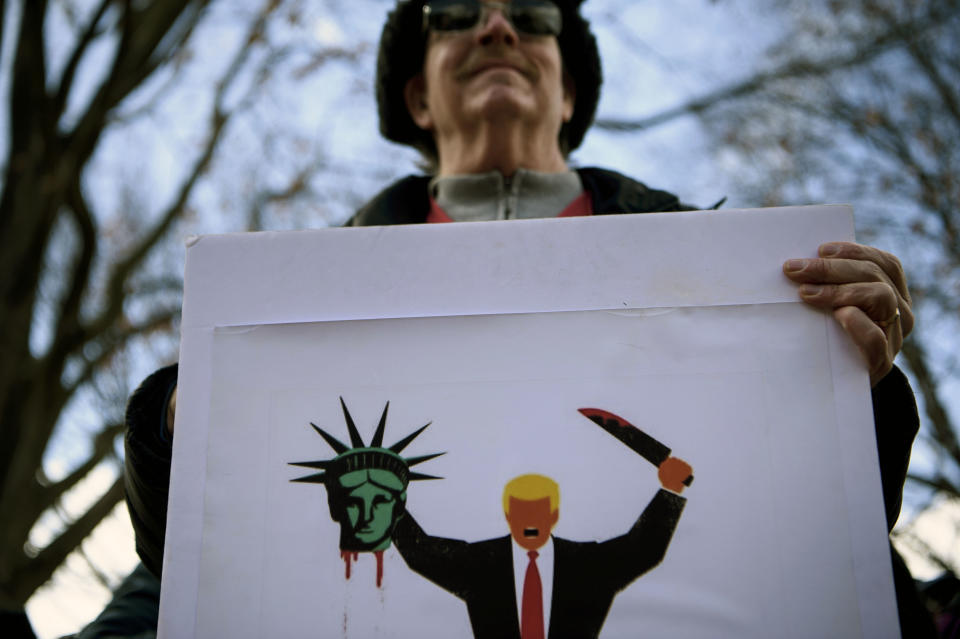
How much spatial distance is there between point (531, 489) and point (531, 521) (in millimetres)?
34

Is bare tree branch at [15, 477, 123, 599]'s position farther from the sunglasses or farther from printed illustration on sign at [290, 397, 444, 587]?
printed illustration on sign at [290, 397, 444, 587]

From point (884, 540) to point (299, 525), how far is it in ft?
2.01

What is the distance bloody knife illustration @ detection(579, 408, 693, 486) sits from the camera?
999mm

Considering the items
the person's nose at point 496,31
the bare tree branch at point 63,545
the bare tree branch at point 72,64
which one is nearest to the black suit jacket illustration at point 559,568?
the person's nose at point 496,31

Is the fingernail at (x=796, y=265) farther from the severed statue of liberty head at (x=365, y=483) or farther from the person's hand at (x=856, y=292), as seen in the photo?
the severed statue of liberty head at (x=365, y=483)

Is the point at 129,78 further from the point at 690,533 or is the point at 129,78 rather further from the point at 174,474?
the point at 690,533

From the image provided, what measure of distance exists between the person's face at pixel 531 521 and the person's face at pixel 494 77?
99 centimetres

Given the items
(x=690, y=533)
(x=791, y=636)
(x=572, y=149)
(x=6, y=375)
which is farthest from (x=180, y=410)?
(x=6, y=375)

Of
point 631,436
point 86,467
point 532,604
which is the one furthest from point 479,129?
→ point 86,467

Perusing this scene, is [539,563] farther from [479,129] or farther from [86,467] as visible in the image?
[86,467]

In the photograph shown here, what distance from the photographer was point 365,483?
1001 mm

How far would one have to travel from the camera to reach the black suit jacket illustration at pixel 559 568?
3.09 feet

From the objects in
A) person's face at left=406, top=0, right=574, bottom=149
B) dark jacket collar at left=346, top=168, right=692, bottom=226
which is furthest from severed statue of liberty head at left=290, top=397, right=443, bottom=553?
person's face at left=406, top=0, right=574, bottom=149

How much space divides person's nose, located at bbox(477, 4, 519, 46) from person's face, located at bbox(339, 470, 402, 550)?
1.10 m
